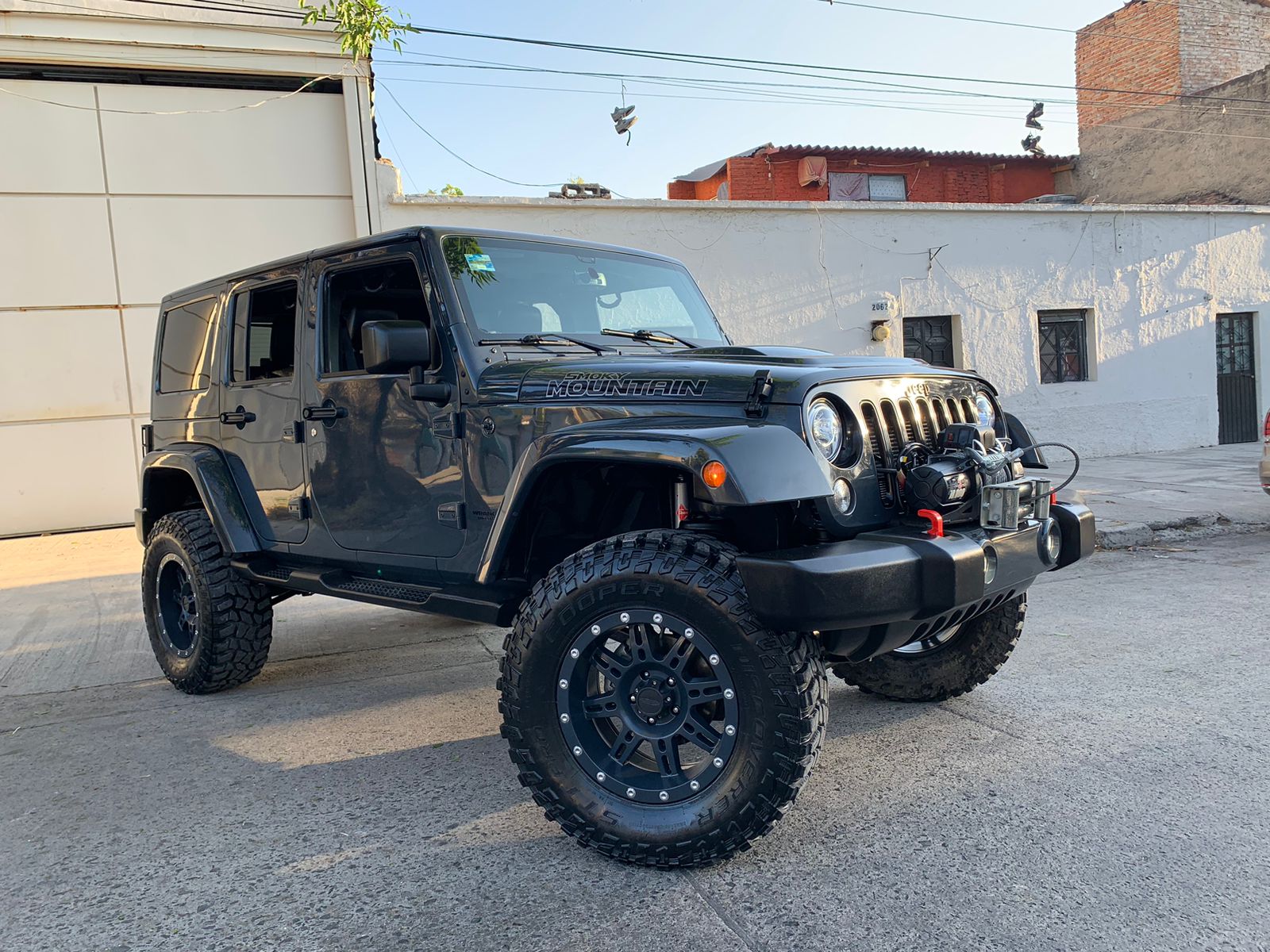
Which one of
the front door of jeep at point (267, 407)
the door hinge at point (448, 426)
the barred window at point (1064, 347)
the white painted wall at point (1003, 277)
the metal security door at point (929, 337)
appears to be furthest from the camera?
the barred window at point (1064, 347)

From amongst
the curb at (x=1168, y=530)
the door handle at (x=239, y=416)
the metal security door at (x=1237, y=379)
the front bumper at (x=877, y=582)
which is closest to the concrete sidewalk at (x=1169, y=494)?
the curb at (x=1168, y=530)

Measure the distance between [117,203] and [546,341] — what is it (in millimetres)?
9516

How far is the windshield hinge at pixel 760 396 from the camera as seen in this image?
2.74m

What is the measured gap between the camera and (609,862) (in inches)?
111

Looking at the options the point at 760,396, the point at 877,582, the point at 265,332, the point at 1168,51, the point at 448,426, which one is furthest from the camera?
the point at 1168,51

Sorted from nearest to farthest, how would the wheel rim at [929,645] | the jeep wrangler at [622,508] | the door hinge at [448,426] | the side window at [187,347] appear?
the jeep wrangler at [622,508], the door hinge at [448,426], the wheel rim at [929,645], the side window at [187,347]

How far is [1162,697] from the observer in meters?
4.05

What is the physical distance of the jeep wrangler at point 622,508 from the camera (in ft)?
8.52

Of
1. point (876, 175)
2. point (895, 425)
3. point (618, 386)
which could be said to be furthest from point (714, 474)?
point (876, 175)

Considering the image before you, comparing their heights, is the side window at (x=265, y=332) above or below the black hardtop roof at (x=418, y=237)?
below

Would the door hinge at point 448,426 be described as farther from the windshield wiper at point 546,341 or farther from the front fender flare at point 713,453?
the front fender flare at point 713,453

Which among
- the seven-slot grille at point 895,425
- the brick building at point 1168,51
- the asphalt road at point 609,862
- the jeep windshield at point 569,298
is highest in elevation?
the brick building at point 1168,51

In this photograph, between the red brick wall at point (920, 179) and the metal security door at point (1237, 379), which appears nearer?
the metal security door at point (1237, 379)

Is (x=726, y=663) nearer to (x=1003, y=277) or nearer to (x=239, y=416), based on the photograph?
(x=239, y=416)
